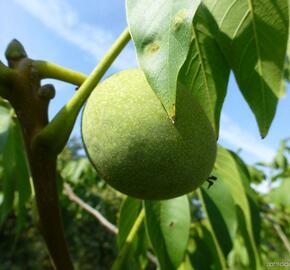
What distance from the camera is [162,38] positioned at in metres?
0.69

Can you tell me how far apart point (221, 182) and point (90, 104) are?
63 centimetres

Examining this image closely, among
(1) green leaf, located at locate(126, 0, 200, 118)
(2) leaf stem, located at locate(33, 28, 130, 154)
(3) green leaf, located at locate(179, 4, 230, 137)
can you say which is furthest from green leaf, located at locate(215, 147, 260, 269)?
(1) green leaf, located at locate(126, 0, 200, 118)

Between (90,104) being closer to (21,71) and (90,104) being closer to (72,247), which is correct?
(21,71)

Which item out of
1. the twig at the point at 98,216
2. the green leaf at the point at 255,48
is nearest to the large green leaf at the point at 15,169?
the twig at the point at 98,216

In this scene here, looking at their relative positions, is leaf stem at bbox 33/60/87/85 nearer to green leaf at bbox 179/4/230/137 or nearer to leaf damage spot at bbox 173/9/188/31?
green leaf at bbox 179/4/230/137

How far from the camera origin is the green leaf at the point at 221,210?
58.2 inches

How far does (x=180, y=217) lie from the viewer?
134cm

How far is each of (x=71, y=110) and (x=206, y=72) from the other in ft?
0.98

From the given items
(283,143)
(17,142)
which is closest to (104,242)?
(283,143)

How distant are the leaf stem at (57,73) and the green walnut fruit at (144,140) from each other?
152mm

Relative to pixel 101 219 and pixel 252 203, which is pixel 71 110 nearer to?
pixel 252 203

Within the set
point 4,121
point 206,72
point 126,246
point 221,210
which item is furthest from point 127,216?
point 206,72

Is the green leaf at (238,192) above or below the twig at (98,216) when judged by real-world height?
above

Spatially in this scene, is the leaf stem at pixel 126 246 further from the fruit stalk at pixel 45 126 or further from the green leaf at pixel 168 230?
the fruit stalk at pixel 45 126
